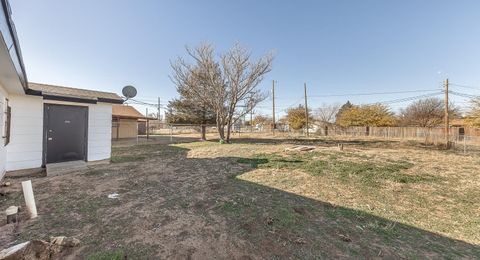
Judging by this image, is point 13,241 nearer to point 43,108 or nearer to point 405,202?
point 43,108

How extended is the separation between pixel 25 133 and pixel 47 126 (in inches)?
20.8

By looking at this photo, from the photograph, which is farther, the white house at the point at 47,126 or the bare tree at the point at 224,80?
the bare tree at the point at 224,80

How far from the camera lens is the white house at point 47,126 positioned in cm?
545

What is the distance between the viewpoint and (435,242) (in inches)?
122

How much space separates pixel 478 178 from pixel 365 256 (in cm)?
638

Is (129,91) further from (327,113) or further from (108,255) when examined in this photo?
(327,113)

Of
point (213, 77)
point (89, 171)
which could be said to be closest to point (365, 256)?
point (89, 171)

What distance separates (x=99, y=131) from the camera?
7305 mm

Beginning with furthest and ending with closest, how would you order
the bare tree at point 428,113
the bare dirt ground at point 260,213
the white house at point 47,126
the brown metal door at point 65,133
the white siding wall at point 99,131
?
the bare tree at point 428,113
the white siding wall at point 99,131
the brown metal door at point 65,133
the white house at point 47,126
the bare dirt ground at point 260,213

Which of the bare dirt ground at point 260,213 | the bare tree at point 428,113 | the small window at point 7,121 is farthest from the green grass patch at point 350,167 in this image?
the bare tree at point 428,113

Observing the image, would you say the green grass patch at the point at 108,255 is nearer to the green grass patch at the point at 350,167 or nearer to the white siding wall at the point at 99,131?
the green grass patch at the point at 350,167

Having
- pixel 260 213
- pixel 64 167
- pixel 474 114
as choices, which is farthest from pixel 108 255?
pixel 474 114

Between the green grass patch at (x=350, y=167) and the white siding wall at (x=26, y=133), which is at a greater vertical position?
the white siding wall at (x=26, y=133)

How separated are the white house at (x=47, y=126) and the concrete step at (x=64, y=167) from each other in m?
0.45
